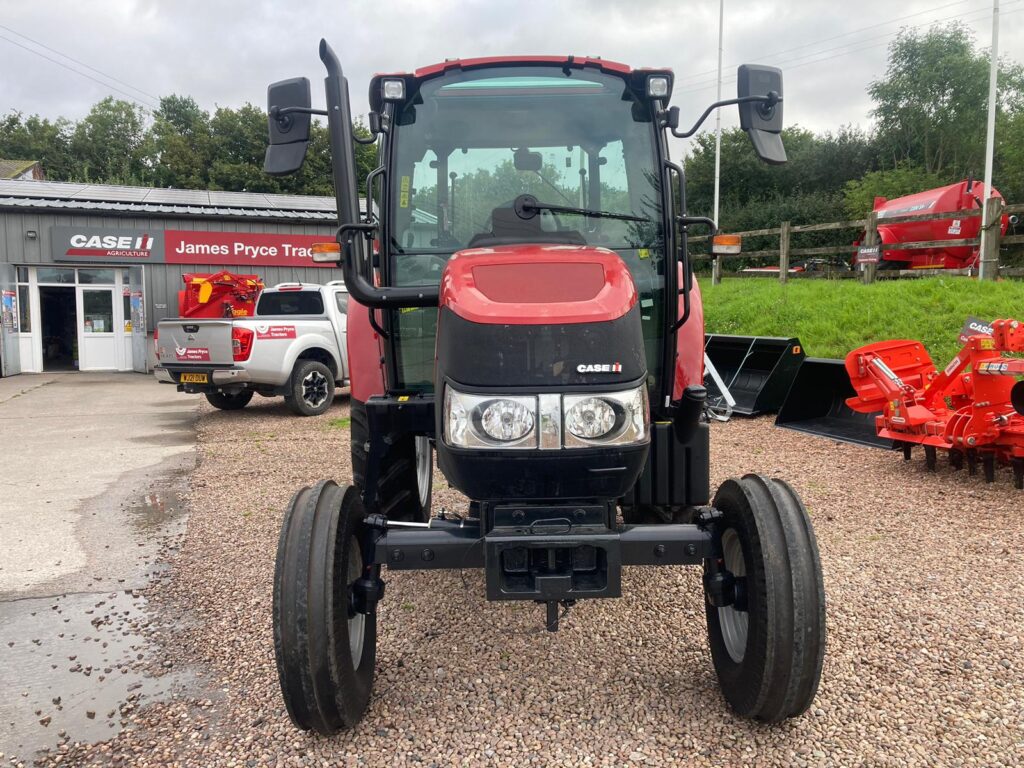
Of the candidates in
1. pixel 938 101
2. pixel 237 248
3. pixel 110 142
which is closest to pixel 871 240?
pixel 237 248

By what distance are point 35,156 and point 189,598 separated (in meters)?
66.0

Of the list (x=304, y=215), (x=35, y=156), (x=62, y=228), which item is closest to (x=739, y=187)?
(x=304, y=215)

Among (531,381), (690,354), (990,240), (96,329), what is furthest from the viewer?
(96,329)

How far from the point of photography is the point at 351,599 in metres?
2.87

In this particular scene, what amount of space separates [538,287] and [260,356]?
8.98 metres

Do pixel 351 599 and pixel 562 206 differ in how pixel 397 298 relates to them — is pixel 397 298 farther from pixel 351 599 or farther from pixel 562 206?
pixel 351 599

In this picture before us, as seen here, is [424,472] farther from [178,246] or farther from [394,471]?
[178,246]

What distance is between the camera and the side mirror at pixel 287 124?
10.1 ft

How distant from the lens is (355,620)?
3.00m

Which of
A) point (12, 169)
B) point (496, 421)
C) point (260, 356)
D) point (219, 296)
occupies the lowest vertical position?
point (260, 356)

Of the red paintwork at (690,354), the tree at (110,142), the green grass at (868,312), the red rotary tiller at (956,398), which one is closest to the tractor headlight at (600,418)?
the red paintwork at (690,354)

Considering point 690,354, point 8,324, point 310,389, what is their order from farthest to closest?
point 8,324
point 310,389
point 690,354

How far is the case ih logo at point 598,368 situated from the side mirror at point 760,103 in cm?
139

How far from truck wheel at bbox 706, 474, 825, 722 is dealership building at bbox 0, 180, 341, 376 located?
719 inches
